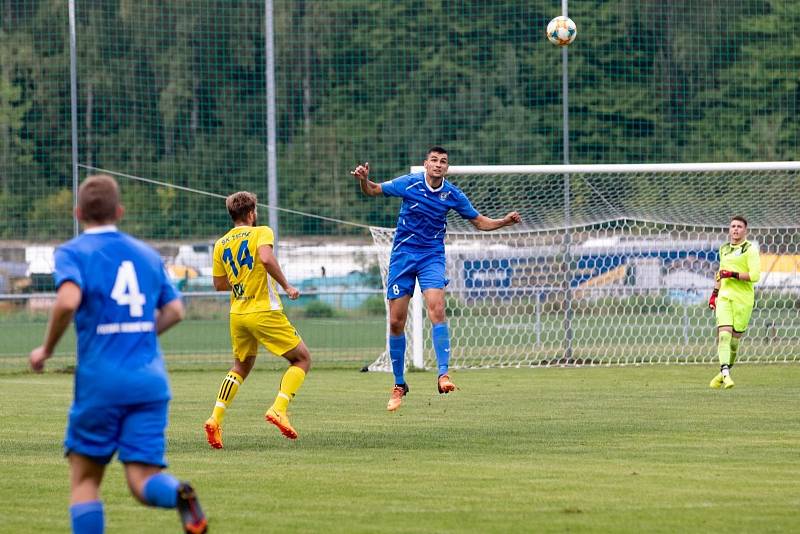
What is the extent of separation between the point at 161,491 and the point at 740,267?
11.5 m

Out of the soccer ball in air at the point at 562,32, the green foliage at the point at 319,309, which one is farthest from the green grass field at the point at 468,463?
the green foliage at the point at 319,309

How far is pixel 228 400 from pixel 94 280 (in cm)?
506

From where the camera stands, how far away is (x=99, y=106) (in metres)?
32.4

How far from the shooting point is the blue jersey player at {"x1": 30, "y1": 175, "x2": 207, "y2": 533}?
18.8ft

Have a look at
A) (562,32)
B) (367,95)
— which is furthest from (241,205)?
(367,95)

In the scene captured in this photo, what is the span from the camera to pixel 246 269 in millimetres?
10664

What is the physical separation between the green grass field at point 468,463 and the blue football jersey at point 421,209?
169cm

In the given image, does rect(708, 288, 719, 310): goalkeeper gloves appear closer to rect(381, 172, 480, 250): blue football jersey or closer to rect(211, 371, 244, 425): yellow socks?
rect(381, 172, 480, 250): blue football jersey

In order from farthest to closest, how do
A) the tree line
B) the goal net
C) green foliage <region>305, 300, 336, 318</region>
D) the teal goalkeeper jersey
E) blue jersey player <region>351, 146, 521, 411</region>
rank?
1. the tree line
2. green foliage <region>305, 300, 336, 318</region>
3. the goal net
4. the teal goalkeeper jersey
5. blue jersey player <region>351, 146, 521, 411</region>

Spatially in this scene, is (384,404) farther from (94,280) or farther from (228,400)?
(94,280)

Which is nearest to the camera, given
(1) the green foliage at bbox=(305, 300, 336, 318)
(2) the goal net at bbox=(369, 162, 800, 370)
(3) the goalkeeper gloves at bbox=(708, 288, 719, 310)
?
(3) the goalkeeper gloves at bbox=(708, 288, 719, 310)

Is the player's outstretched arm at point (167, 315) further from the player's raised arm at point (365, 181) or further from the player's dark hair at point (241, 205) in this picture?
the player's raised arm at point (365, 181)

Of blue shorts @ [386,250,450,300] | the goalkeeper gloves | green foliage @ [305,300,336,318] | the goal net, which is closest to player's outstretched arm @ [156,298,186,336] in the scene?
blue shorts @ [386,250,450,300]

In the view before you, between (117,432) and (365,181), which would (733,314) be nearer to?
(365,181)
